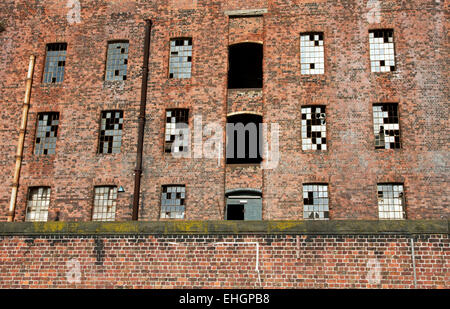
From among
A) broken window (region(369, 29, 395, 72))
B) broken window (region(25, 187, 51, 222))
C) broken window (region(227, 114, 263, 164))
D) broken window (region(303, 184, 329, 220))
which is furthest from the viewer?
broken window (region(227, 114, 263, 164))

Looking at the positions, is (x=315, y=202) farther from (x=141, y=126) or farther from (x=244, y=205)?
(x=141, y=126)

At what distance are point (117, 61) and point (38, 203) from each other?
7038 mm

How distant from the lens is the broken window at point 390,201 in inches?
717

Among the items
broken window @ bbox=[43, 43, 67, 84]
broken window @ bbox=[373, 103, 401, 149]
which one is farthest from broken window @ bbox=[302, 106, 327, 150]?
broken window @ bbox=[43, 43, 67, 84]

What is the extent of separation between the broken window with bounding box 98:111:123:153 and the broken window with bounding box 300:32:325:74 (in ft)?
26.8

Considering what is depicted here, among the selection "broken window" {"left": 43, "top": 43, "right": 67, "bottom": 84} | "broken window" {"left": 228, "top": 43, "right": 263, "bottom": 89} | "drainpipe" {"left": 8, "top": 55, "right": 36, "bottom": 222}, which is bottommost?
"drainpipe" {"left": 8, "top": 55, "right": 36, "bottom": 222}

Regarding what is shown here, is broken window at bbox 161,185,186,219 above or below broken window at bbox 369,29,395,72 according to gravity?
below

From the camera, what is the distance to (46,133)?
20641mm

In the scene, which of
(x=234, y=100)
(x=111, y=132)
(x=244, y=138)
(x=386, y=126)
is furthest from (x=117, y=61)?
(x=386, y=126)

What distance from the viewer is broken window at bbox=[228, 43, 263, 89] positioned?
2316 centimetres

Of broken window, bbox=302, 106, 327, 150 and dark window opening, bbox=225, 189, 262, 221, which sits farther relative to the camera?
dark window opening, bbox=225, 189, 262, 221

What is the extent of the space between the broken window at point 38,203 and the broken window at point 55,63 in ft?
16.2

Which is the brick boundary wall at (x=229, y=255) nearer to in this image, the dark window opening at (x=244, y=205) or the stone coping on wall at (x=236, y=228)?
the stone coping on wall at (x=236, y=228)

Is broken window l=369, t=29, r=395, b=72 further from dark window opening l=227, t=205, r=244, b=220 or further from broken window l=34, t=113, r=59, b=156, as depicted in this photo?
broken window l=34, t=113, r=59, b=156
